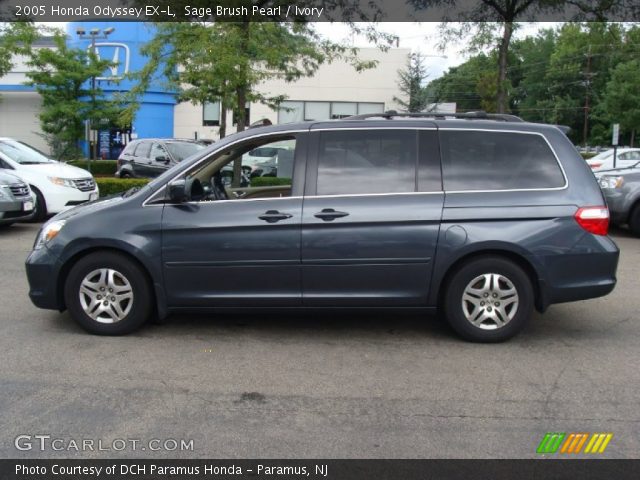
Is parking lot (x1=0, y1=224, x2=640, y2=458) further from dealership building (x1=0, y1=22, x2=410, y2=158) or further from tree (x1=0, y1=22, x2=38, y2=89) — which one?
Answer: dealership building (x1=0, y1=22, x2=410, y2=158)

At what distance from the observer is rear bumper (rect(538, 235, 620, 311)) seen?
5066 millimetres

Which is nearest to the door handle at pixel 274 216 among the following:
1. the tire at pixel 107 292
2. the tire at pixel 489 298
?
the tire at pixel 107 292

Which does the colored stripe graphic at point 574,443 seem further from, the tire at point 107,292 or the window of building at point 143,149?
the window of building at point 143,149

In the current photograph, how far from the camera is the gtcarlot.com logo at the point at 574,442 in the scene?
11.4ft

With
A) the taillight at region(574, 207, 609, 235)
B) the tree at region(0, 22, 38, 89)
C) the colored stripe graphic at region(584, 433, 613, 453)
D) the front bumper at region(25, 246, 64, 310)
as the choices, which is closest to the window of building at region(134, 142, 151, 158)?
the tree at region(0, 22, 38, 89)

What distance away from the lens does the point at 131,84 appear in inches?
1234

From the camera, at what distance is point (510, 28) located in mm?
14031

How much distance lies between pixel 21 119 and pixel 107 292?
131ft

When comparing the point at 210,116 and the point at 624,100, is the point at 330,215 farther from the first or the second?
the point at 624,100

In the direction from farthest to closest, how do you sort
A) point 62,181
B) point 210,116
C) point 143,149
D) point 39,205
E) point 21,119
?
point 21,119 → point 210,116 → point 143,149 → point 62,181 → point 39,205

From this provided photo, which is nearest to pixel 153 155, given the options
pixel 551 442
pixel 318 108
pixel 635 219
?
pixel 635 219

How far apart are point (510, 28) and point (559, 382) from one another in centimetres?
1156
